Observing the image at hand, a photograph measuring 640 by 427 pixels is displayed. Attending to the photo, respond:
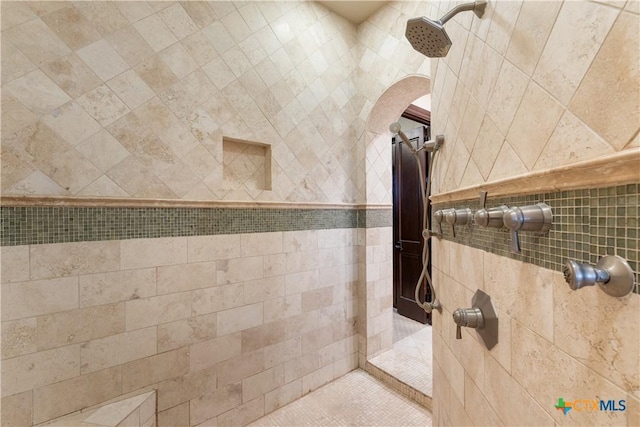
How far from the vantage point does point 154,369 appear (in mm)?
1469

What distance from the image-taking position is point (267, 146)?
75.1 inches

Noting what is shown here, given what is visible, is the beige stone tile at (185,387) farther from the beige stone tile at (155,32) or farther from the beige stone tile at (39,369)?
the beige stone tile at (155,32)

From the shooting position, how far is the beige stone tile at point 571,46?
1.51ft

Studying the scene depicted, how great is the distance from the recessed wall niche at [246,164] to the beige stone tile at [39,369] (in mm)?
1136

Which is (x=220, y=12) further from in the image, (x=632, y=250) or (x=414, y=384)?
(x=414, y=384)

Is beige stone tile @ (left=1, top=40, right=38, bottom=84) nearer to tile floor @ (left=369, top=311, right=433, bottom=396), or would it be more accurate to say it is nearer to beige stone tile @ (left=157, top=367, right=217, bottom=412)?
beige stone tile @ (left=157, top=367, right=217, bottom=412)

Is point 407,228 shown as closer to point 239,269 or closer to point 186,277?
point 239,269

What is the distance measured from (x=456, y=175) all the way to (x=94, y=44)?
1.80 meters

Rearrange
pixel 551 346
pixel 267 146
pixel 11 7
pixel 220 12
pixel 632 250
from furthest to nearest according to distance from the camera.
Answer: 1. pixel 267 146
2. pixel 220 12
3. pixel 11 7
4. pixel 551 346
5. pixel 632 250

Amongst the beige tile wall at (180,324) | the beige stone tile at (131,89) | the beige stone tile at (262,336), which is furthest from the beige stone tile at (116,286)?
the beige stone tile at (131,89)

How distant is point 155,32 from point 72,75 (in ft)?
1.56

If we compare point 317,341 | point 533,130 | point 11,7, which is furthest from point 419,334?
point 11,7

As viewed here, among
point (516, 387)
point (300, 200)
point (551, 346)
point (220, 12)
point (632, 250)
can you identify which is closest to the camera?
point (632, 250)

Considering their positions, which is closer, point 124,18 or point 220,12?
point 124,18
